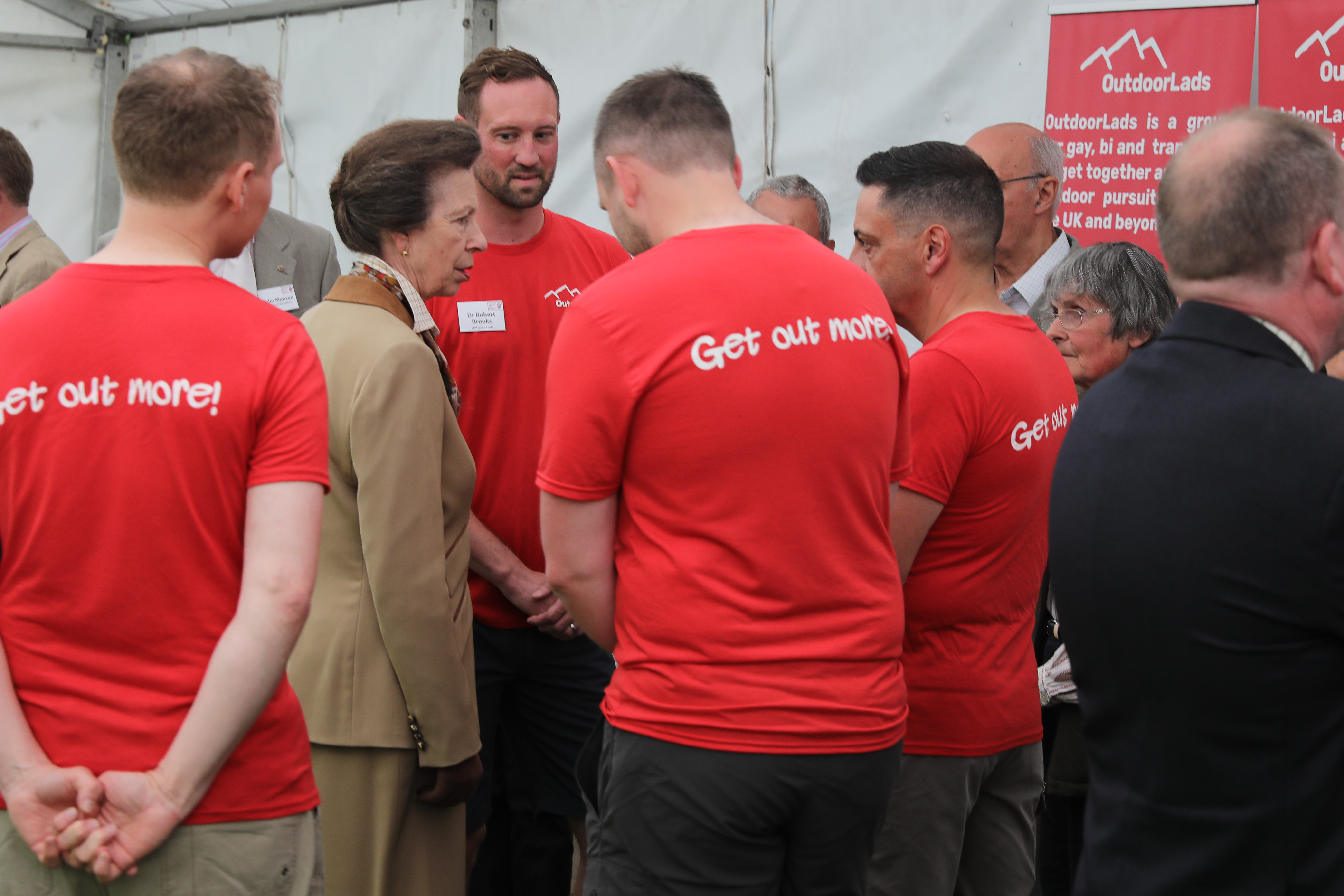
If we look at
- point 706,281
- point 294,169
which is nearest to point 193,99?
point 706,281

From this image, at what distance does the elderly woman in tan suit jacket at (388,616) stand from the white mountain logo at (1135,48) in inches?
108

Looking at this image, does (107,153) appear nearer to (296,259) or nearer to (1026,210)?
(296,259)

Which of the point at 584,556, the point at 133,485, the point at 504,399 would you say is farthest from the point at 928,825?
the point at 133,485

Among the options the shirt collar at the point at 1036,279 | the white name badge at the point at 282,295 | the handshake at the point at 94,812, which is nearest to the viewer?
the handshake at the point at 94,812

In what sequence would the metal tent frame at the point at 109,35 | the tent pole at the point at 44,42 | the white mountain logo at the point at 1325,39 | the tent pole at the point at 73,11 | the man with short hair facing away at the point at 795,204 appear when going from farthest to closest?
the tent pole at the point at 73,11 < the tent pole at the point at 44,42 < the metal tent frame at the point at 109,35 < the man with short hair facing away at the point at 795,204 < the white mountain logo at the point at 1325,39

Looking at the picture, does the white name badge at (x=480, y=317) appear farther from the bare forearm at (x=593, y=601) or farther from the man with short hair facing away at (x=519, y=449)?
the bare forearm at (x=593, y=601)

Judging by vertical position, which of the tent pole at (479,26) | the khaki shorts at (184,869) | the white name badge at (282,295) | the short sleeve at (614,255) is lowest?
the khaki shorts at (184,869)

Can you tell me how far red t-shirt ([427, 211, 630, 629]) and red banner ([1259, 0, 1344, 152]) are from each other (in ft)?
8.07

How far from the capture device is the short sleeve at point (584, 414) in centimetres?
168

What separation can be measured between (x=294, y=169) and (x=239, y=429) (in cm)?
505

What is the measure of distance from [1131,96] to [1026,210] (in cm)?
63

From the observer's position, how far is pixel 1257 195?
4.55ft

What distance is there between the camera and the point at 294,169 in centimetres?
617

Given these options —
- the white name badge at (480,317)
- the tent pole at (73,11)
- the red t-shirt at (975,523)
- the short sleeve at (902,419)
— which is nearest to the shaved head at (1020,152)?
the red t-shirt at (975,523)
